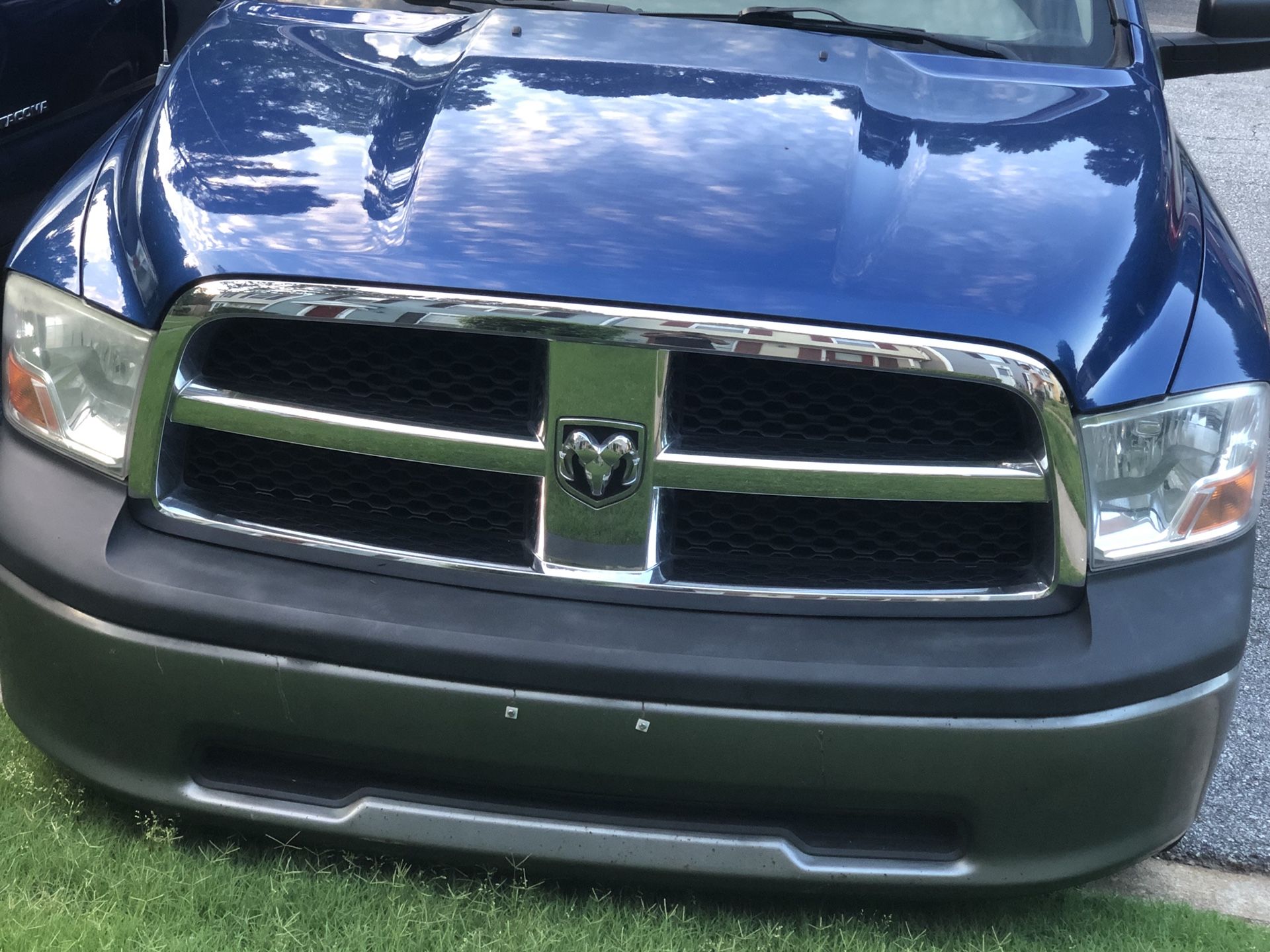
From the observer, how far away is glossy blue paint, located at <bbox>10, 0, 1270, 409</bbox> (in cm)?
198

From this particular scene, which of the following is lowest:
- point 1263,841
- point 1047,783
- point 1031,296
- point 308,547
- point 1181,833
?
point 1263,841

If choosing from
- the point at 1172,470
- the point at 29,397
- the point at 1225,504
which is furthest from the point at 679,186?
the point at 29,397

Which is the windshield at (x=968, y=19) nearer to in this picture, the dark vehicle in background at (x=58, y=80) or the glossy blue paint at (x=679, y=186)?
the glossy blue paint at (x=679, y=186)

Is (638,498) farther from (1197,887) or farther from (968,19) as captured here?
(968,19)

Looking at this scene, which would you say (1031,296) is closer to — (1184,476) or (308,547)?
(1184,476)

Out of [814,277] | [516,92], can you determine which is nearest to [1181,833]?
[814,277]

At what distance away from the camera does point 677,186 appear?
2127 mm

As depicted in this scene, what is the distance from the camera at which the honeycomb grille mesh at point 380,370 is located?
2.06 meters

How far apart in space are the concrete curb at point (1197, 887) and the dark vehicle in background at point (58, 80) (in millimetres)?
3138

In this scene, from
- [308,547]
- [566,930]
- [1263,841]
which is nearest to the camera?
[308,547]

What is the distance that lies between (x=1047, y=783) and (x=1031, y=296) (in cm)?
70

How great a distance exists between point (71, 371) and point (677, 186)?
3.21 feet

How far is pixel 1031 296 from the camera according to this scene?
1.99 m

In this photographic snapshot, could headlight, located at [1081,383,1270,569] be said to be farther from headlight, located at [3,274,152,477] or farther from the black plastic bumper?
headlight, located at [3,274,152,477]
